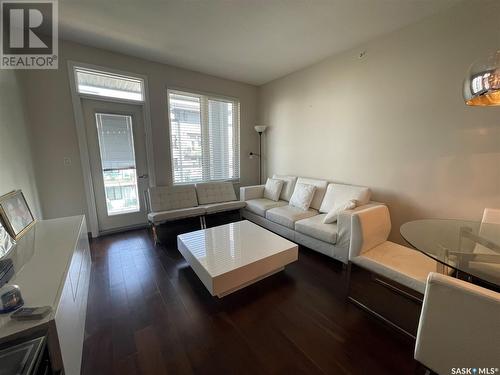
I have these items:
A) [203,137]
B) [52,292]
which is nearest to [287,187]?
[203,137]

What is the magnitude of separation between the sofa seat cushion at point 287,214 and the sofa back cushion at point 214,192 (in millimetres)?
1023

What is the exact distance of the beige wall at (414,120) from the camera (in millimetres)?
1963

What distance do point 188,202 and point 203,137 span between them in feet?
4.53

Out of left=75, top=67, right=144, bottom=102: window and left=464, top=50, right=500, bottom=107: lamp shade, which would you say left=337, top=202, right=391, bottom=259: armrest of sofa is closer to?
left=464, top=50, right=500, bottom=107: lamp shade

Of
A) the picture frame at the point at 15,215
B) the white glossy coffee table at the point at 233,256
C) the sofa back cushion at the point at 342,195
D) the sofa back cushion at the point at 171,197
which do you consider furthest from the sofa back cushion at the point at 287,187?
the picture frame at the point at 15,215

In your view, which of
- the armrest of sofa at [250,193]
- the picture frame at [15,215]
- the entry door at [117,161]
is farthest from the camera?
the armrest of sofa at [250,193]

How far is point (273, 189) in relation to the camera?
12.6 ft

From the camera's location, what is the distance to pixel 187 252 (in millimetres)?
2123

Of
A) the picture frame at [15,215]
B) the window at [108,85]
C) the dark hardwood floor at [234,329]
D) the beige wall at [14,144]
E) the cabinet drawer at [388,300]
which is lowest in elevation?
the dark hardwood floor at [234,329]

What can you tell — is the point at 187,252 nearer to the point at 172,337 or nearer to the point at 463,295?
the point at 172,337

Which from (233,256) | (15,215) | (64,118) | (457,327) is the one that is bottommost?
(233,256)

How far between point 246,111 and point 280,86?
88 cm

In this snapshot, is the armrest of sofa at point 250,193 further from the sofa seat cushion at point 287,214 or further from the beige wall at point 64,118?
the beige wall at point 64,118

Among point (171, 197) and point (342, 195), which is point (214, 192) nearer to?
point (171, 197)
